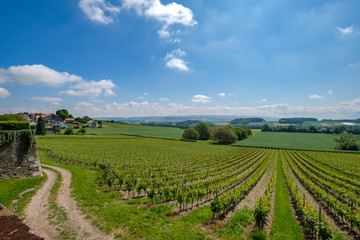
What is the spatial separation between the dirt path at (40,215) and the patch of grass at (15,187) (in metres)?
0.62

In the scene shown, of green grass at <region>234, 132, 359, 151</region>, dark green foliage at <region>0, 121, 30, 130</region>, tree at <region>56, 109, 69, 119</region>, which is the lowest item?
green grass at <region>234, 132, 359, 151</region>

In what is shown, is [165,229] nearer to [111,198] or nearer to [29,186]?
[111,198]

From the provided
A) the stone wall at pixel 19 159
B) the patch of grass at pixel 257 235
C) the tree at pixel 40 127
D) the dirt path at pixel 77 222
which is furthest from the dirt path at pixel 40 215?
the tree at pixel 40 127

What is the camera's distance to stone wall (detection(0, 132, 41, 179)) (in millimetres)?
15938

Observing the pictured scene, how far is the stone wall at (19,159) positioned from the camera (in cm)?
1594

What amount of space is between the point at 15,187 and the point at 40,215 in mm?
7311

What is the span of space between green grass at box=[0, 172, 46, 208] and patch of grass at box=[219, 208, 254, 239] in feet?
46.3

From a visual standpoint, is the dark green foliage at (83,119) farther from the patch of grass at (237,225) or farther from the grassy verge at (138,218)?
the patch of grass at (237,225)

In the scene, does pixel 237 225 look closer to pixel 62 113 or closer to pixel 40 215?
pixel 40 215

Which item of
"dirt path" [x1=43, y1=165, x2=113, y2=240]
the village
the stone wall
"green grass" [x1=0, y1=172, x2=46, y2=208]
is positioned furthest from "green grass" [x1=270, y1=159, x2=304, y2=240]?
the village

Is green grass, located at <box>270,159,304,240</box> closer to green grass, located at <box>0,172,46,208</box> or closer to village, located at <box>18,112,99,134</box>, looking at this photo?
green grass, located at <box>0,172,46,208</box>

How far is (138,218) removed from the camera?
9867 millimetres

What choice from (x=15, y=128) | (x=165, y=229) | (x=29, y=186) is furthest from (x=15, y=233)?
(x=15, y=128)

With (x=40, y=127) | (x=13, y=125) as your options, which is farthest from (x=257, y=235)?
(x=40, y=127)
